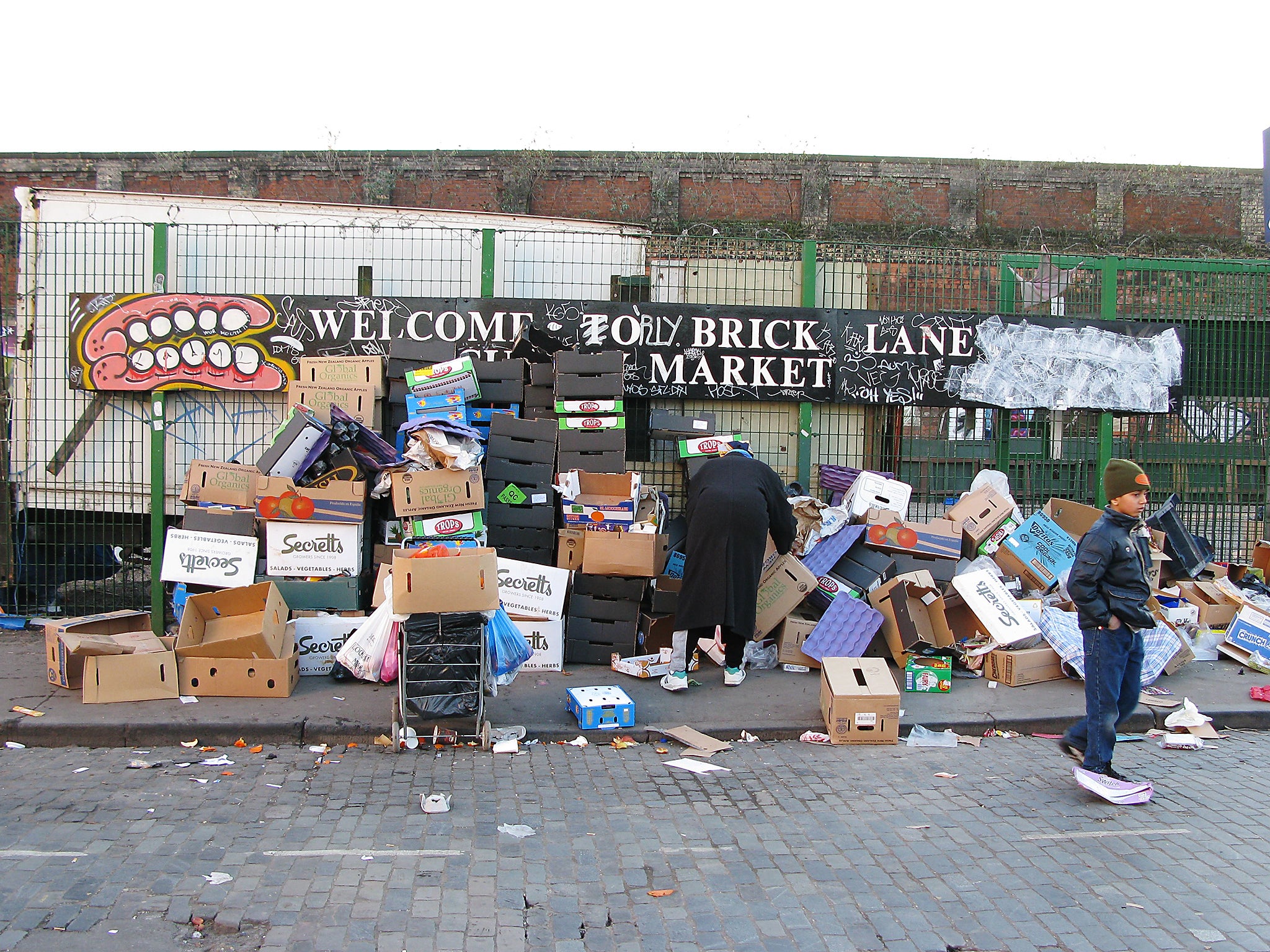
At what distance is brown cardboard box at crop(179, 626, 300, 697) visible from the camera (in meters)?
6.18

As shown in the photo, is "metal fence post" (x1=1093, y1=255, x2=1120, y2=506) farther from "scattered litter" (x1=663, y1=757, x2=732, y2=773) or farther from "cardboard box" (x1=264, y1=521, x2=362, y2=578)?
"cardboard box" (x1=264, y1=521, x2=362, y2=578)

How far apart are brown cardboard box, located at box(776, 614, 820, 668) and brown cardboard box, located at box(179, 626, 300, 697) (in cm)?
373

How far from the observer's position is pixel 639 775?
520cm

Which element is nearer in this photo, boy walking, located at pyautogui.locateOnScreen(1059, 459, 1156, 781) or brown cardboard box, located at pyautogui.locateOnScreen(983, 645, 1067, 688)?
boy walking, located at pyautogui.locateOnScreen(1059, 459, 1156, 781)

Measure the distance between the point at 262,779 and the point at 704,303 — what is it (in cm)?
554

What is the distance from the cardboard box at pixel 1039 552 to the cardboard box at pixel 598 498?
3334mm

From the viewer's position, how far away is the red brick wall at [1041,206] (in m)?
21.4

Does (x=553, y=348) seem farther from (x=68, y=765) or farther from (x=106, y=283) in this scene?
(x=68, y=765)

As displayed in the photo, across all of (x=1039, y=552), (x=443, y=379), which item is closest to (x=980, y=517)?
(x=1039, y=552)

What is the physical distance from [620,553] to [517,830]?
3020 mm

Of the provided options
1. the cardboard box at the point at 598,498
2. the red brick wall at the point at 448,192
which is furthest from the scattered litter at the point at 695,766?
the red brick wall at the point at 448,192

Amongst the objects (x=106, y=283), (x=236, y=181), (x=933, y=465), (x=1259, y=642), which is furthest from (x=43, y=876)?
(x=236, y=181)

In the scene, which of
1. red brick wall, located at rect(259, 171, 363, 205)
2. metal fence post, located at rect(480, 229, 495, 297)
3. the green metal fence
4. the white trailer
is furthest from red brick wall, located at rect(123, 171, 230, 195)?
metal fence post, located at rect(480, 229, 495, 297)

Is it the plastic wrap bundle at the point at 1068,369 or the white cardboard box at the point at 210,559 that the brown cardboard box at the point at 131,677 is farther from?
the plastic wrap bundle at the point at 1068,369
